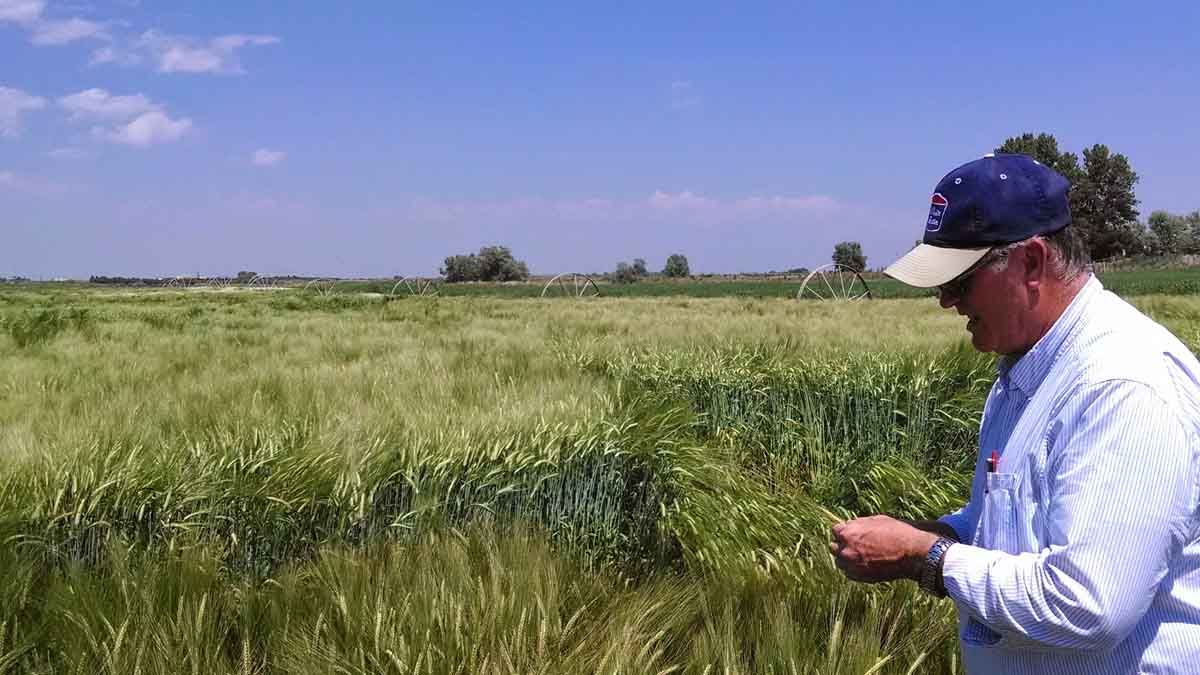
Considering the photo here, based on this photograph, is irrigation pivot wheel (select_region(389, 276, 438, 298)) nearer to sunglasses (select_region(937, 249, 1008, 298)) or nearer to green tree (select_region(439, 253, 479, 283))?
green tree (select_region(439, 253, 479, 283))

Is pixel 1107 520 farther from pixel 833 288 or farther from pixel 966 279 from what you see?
pixel 833 288

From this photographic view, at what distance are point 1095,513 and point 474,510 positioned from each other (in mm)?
2675

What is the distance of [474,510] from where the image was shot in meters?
3.44

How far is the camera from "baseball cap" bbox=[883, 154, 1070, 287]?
4.30 ft

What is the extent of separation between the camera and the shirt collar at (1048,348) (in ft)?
4.33

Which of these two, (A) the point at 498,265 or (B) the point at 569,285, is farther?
(A) the point at 498,265

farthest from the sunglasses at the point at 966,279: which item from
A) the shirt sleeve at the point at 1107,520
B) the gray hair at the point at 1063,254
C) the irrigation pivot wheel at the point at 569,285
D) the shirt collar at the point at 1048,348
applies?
the irrigation pivot wheel at the point at 569,285

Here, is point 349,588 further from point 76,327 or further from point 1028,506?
point 76,327

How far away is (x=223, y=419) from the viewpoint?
3.76 m

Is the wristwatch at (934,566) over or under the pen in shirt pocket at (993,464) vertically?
under

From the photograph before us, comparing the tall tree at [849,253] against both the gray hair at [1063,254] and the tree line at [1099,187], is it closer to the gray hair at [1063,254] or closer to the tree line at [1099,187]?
the tree line at [1099,187]

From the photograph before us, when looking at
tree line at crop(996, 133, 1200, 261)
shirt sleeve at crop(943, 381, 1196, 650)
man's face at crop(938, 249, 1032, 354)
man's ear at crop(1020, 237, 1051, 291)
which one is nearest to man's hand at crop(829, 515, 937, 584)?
shirt sleeve at crop(943, 381, 1196, 650)

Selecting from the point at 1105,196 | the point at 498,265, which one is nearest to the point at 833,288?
the point at 1105,196

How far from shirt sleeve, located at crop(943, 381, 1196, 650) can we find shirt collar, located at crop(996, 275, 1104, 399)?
0.52 ft
